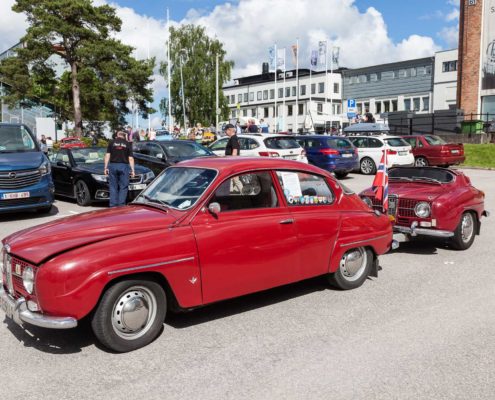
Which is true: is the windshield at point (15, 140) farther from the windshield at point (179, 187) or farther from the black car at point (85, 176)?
the windshield at point (179, 187)

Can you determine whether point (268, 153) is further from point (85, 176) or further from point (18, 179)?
point (18, 179)

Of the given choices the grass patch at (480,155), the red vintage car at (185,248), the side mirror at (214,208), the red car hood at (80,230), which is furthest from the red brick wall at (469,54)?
the red car hood at (80,230)

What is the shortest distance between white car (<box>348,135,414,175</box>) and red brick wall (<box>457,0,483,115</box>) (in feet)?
60.8

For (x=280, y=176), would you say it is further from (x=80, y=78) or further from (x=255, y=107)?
(x=255, y=107)

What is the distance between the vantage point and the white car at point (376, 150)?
20.3 meters

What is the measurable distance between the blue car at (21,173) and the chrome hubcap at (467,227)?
8105 mm

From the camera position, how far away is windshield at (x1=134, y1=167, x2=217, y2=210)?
194 inches

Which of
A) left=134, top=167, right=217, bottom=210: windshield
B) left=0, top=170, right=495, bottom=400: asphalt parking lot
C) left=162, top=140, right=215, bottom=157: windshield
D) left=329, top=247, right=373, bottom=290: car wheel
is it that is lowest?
left=0, top=170, right=495, bottom=400: asphalt parking lot

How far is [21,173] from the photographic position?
1050 cm

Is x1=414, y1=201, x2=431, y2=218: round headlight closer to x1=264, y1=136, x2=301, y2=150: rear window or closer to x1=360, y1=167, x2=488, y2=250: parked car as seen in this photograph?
x1=360, y1=167, x2=488, y2=250: parked car

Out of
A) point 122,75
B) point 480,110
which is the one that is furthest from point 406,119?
point 122,75

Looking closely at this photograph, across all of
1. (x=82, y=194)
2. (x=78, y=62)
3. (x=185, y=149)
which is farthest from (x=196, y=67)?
(x=82, y=194)

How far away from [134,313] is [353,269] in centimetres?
281

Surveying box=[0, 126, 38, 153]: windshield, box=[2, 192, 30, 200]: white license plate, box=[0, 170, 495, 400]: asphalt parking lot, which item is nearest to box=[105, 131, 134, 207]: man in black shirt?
box=[2, 192, 30, 200]: white license plate
